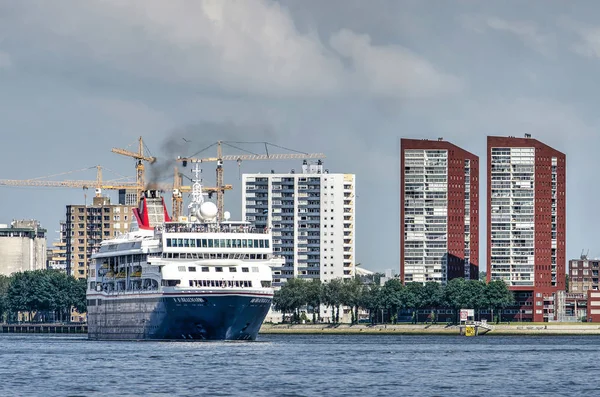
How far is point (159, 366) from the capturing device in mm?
122875

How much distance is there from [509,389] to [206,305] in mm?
62836

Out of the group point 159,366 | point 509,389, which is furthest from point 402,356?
point 509,389

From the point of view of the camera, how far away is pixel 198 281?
533ft

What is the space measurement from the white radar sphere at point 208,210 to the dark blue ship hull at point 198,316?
12076mm

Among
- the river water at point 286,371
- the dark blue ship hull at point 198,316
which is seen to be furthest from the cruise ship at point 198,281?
the river water at point 286,371

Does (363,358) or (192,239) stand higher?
(192,239)

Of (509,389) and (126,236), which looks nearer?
(509,389)

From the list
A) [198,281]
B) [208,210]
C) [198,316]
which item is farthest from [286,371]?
[208,210]

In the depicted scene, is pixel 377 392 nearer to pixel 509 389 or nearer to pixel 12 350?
pixel 509 389

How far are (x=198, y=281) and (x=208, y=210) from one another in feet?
45.1

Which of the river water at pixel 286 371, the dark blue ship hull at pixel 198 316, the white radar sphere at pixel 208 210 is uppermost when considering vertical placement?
the white radar sphere at pixel 208 210

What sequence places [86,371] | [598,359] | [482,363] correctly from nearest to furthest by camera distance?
[86,371] → [482,363] → [598,359]

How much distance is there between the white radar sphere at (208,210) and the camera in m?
174

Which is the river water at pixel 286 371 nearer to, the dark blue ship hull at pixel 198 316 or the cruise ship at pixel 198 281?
the dark blue ship hull at pixel 198 316
